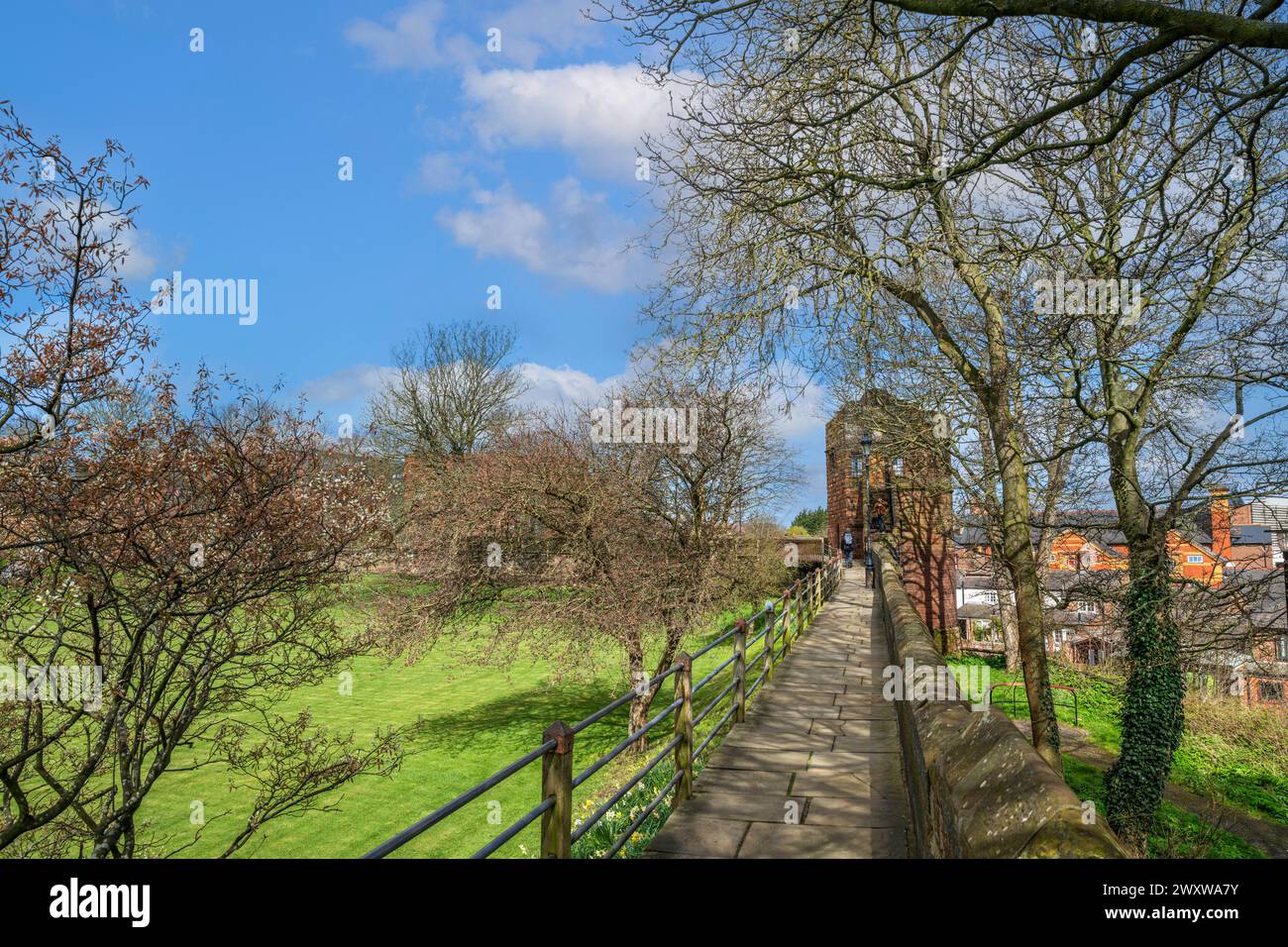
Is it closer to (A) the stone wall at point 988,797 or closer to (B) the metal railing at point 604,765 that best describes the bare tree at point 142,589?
(B) the metal railing at point 604,765

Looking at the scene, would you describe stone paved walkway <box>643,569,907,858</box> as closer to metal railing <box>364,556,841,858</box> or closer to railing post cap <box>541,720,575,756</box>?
metal railing <box>364,556,841,858</box>

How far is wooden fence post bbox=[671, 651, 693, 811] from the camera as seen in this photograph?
682 cm

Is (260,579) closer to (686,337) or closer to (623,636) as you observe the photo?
(686,337)

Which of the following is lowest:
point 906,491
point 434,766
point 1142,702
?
point 434,766

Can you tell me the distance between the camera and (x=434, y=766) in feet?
57.7

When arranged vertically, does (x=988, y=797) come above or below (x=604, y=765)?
above

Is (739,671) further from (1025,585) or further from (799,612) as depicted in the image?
(799,612)

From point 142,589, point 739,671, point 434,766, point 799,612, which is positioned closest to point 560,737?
point 739,671

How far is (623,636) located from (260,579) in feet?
28.7

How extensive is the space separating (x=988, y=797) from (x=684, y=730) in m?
3.84

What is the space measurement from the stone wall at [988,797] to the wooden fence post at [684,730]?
1980 mm

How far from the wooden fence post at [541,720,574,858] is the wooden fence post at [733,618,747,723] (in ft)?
16.5

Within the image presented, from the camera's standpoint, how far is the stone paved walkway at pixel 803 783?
5879mm
